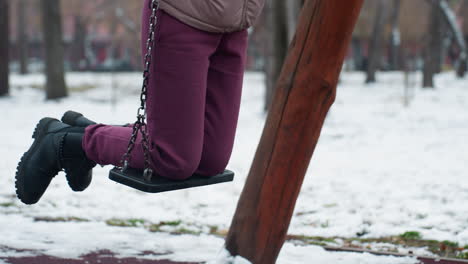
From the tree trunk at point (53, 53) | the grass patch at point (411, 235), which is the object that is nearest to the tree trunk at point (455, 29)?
the tree trunk at point (53, 53)

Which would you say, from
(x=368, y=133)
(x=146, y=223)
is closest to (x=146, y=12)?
(x=146, y=223)

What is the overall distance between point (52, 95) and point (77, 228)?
42.6 feet

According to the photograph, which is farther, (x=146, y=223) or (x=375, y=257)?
(x=146, y=223)

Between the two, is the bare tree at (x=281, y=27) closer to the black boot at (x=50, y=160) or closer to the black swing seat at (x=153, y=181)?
the black boot at (x=50, y=160)

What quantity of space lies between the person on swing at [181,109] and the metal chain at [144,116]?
0.04 m

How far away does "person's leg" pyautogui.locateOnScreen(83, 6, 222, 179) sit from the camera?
2.65 metres

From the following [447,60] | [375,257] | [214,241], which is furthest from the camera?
[447,60]

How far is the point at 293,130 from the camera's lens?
2678 millimetres

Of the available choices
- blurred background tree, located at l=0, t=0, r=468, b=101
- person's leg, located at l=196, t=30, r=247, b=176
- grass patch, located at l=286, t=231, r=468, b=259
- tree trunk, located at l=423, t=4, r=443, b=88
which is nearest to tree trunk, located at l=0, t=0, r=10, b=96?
blurred background tree, located at l=0, t=0, r=468, b=101

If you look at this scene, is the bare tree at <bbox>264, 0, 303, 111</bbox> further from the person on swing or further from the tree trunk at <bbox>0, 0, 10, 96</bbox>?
the person on swing

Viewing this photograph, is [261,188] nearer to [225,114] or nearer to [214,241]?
[225,114]

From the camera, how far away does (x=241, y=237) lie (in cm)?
273

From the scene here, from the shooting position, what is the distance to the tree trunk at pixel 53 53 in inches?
653

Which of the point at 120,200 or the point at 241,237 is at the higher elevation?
the point at 241,237
